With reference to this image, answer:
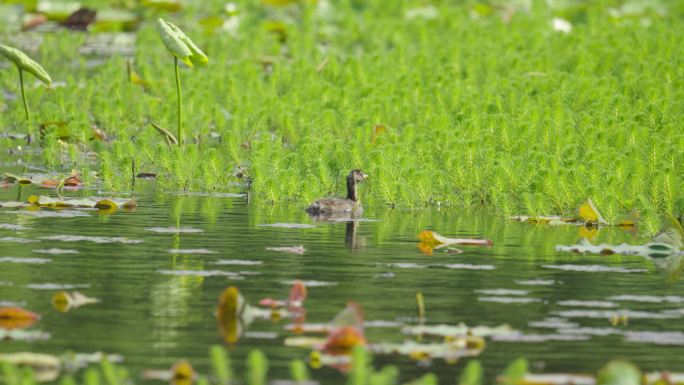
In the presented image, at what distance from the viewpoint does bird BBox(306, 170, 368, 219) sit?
12.3 metres

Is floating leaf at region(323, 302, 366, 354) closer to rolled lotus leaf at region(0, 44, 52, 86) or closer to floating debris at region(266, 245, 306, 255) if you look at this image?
floating debris at region(266, 245, 306, 255)

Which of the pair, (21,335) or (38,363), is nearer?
(38,363)

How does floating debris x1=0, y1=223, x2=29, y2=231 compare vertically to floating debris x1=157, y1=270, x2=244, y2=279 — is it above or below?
above

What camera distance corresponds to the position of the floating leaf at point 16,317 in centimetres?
782

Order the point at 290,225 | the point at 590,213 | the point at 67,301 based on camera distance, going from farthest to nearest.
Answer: the point at 590,213
the point at 290,225
the point at 67,301

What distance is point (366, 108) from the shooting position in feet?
54.1

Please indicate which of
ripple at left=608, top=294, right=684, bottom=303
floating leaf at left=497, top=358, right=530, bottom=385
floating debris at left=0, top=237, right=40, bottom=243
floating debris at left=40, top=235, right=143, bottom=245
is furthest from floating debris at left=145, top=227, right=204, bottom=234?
floating leaf at left=497, top=358, right=530, bottom=385

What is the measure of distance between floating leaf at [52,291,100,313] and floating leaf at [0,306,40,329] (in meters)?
0.33

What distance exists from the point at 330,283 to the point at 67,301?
5.37 ft

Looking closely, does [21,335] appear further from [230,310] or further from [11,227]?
[11,227]

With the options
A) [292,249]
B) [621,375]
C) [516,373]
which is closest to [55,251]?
[292,249]

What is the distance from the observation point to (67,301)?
8.31 m

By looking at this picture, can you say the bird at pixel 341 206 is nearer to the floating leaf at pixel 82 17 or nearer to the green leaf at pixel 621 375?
the green leaf at pixel 621 375

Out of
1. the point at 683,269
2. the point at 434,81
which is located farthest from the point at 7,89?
the point at 683,269
